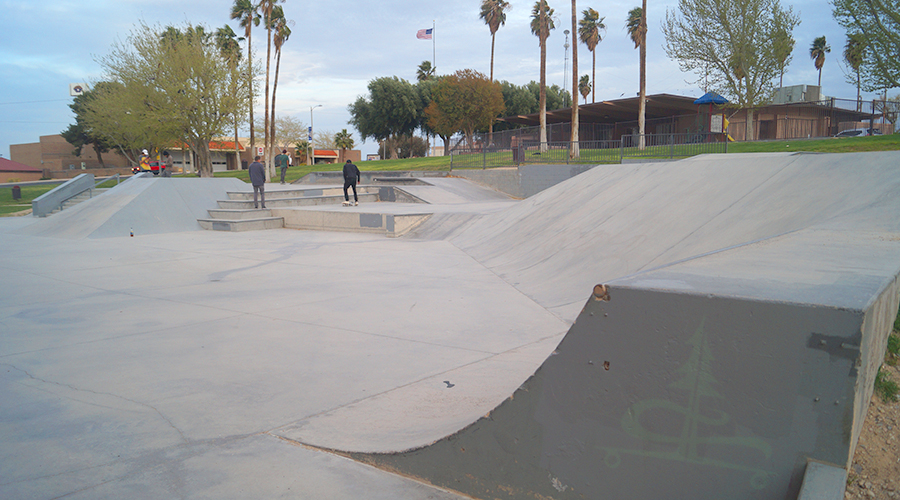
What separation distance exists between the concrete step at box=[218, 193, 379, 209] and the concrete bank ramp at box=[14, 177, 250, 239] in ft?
2.98

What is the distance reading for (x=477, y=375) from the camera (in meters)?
4.15

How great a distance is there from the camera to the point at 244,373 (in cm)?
430

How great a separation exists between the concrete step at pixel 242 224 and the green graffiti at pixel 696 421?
16416mm

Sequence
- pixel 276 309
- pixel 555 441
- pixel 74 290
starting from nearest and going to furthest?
pixel 555 441
pixel 276 309
pixel 74 290

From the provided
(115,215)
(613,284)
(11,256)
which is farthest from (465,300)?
(115,215)

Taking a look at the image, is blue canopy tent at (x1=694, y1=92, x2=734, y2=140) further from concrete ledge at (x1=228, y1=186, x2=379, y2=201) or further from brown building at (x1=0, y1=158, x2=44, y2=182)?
brown building at (x1=0, y1=158, x2=44, y2=182)

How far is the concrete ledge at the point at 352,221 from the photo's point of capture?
1471 cm

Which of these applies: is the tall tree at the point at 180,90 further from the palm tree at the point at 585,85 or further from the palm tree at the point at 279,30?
the palm tree at the point at 585,85

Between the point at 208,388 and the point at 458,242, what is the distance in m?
9.36

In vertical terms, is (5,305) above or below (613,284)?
below

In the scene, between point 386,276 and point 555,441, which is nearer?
point 555,441

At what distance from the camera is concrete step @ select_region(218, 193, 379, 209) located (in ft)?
61.6

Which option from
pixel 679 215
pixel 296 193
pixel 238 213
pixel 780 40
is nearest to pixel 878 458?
pixel 679 215

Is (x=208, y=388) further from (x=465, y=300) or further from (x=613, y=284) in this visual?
(x=465, y=300)
